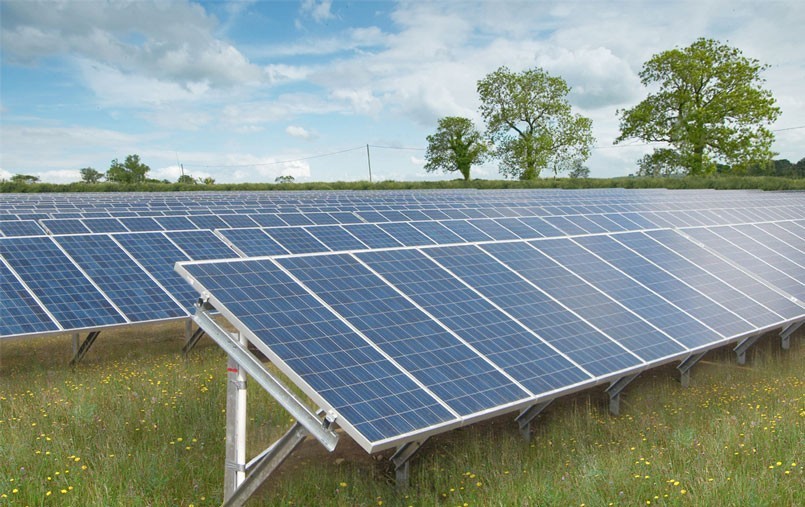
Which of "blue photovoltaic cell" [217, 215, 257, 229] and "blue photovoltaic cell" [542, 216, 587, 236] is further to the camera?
"blue photovoltaic cell" [542, 216, 587, 236]

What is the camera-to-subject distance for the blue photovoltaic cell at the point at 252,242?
18.3 metres

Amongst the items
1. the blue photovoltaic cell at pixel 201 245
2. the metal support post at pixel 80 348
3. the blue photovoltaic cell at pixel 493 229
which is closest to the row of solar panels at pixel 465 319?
the blue photovoltaic cell at pixel 493 229

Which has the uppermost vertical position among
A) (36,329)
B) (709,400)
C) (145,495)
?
(36,329)

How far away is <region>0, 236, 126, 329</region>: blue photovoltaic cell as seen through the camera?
1391cm

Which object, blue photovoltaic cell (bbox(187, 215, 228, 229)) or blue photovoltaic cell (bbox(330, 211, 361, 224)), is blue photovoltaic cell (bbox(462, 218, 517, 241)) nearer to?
blue photovoltaic cell (bbox(330, 211, 361, 224))

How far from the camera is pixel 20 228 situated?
1823 centimetres

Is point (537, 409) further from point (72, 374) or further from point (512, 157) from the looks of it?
point (512, 157)

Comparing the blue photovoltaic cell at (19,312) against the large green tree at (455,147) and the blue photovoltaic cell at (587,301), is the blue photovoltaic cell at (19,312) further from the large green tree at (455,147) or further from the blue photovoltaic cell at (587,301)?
the large green tree at (455,147)

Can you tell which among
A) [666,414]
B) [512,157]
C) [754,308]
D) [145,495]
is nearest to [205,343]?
[145,495]

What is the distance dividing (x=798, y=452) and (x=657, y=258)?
6.94 metres

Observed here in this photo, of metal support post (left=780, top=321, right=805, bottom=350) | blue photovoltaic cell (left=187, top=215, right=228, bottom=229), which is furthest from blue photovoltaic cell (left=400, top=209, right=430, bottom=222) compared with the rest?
metal support post (left=780, top=321, right=805, bottom=350)

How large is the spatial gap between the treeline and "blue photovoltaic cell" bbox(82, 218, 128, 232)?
191 feet

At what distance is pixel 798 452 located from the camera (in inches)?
347

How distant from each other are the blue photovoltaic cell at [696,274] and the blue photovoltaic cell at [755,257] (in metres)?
1.14
